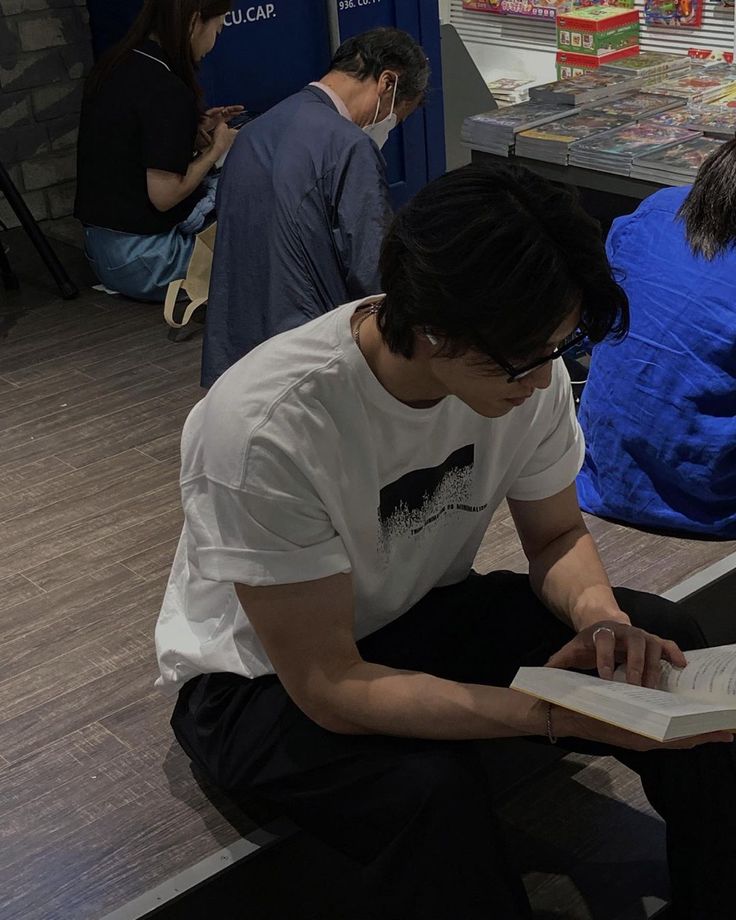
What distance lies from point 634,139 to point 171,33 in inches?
59.5

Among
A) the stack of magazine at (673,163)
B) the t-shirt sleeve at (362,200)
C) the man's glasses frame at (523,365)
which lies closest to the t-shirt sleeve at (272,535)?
the man's glasses frame at (523,365)

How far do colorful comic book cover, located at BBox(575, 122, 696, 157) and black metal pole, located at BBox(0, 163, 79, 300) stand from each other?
74.3 inches

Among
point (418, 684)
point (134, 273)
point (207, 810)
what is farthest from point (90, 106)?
point (418, 684)

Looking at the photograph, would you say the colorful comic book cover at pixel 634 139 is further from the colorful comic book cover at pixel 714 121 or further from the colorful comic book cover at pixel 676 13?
the colorful comic book cover at pixel 676 13

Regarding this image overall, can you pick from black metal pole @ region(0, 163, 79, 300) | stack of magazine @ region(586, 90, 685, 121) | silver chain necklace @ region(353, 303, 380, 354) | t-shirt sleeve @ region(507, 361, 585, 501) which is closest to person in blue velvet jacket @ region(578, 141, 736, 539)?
t-shirt sleeve @ region(507, 361, 585, 501)

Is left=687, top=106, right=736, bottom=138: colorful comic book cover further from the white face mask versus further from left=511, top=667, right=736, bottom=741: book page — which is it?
left=511, top=667, right=736, bottom=741: book page

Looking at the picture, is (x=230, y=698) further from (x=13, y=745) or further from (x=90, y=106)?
(x=90, y=106)

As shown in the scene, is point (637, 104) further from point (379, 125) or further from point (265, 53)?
point (265, 53)

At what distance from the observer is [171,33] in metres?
3.92

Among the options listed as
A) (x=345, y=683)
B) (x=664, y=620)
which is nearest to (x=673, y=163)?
(x=664, y=620)

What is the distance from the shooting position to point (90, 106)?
4066 millimetres

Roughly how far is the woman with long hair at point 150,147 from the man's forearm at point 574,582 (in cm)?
265

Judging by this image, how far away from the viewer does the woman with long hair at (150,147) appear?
12.9ft

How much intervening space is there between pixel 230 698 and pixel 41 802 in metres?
0.50
